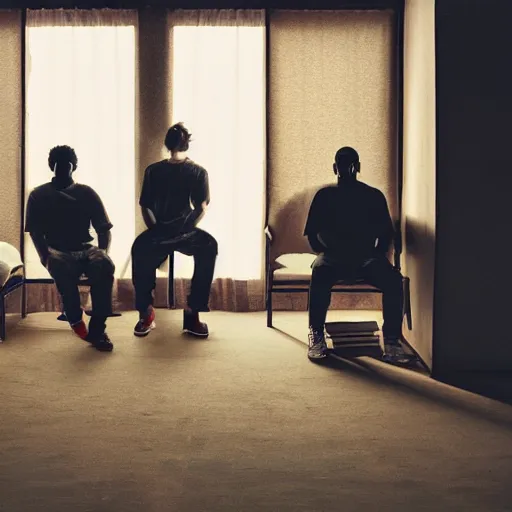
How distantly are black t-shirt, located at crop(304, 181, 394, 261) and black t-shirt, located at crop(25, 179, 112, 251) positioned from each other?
1.25 metres

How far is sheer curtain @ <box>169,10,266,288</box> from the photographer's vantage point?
5789 mm

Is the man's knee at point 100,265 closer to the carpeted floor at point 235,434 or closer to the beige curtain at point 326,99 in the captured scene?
the carpeted floor at point 235,434

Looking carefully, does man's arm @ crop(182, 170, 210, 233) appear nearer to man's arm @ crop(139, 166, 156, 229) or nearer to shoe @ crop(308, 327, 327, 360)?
man's arm @ crop(139, 166, 156, 229)

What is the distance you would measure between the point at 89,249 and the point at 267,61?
A: 71.6 inches

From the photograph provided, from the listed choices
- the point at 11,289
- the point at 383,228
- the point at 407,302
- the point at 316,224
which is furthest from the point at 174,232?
the point at 407,302

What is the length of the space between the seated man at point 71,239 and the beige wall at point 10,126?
0.89m

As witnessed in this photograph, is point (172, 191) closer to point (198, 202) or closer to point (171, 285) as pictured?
point (198, 202)

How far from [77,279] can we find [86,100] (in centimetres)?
151

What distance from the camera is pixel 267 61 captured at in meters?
5.77

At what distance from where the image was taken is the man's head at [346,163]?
4723 mm

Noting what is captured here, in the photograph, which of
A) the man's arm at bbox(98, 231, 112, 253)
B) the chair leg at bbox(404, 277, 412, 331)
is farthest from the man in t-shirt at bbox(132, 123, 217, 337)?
the chair leg at bbox(404, 277, 412, 331)

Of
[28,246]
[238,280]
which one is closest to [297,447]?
[238,280]

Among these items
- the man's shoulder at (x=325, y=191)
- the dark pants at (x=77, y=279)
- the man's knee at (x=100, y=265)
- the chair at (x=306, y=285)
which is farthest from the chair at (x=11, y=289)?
the man's shoulder at (x=325, y=191)

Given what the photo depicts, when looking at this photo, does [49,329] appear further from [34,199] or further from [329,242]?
[329,242]
